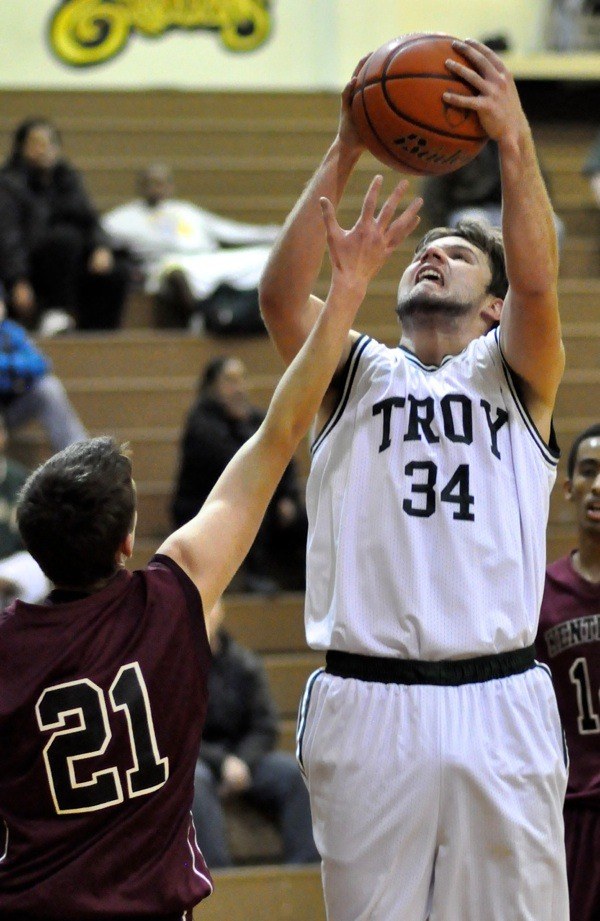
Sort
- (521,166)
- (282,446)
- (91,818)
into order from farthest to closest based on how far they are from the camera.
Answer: (521,166) → (282,446) → (91,818)

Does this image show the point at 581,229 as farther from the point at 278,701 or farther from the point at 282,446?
the point at 282,446

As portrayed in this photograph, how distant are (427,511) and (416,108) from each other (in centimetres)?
84

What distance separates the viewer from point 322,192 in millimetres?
3229

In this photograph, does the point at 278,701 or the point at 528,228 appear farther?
the point at 278,701

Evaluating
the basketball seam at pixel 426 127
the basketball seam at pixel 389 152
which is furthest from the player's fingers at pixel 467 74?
the basketball seam at pixel 389 152

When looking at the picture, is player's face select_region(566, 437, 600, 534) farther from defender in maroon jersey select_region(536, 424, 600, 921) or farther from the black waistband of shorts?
the black waistband of shorts

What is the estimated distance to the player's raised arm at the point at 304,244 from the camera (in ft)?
10.6

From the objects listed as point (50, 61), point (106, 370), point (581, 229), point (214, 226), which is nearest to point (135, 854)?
point (106, 370)

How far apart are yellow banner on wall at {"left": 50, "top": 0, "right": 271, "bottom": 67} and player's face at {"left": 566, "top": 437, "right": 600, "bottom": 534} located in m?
8.34

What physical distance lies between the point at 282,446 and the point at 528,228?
0.79 metres

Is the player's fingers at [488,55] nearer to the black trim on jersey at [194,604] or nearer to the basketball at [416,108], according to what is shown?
the basketball at [416,108]

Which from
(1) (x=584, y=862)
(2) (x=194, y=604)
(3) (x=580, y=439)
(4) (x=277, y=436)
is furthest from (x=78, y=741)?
(3) (x=580, y=439)

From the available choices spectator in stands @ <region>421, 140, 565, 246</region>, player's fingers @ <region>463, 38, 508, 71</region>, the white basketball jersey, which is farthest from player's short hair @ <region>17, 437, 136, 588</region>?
spectator in stands @ <region>421, 140, 565, 246</region>

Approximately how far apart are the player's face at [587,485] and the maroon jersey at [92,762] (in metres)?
1.66
